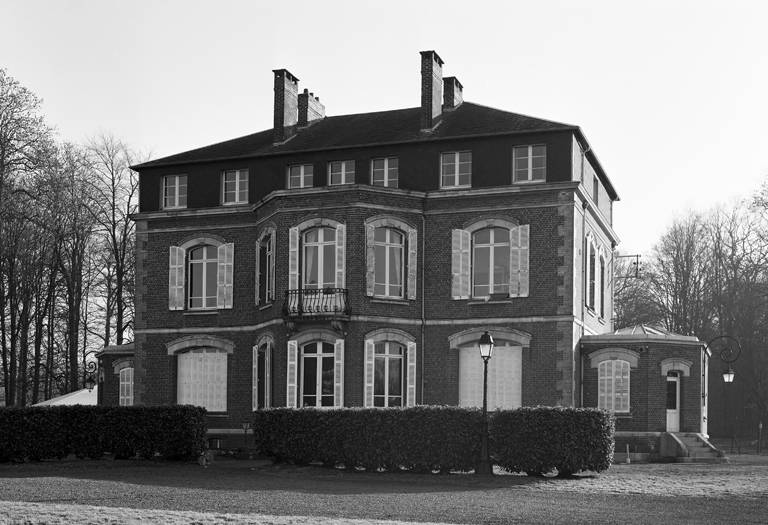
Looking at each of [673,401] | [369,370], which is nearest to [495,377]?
[369,370]

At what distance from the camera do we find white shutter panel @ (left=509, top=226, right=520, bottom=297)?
2919 cm

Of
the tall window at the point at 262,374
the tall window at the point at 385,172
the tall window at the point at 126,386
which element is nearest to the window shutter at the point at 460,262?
the tall window at the point at 385,172

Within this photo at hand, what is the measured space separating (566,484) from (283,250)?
12.0 m

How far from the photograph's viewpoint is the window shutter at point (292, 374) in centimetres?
2898

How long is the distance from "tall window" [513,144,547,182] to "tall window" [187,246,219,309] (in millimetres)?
9584

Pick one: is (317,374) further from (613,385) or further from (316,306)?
(613,385)

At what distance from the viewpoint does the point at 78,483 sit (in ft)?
63.3

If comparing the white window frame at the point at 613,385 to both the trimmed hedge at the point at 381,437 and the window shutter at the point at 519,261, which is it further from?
the trimmed hedge at the point at 381,437

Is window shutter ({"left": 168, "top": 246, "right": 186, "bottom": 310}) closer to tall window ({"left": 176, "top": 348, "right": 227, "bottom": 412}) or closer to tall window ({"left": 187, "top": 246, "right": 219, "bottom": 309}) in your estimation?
tall window ({"left": 187, "top": 246, "right": 219, "bottom": 309})

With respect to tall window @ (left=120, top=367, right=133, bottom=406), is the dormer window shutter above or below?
above

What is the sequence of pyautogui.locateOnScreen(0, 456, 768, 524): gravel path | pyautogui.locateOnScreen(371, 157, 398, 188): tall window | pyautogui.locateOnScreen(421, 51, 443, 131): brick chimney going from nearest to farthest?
pyautogui.locateOnScreen(0, 456, 768, 524): gravel path < pyautogui.locateOnScreen(371, 157, 398, 188): tall window < pyautogui.locateOnScreen(421, 51, 443, 131): brick chimney

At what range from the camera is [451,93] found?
32.8 meters

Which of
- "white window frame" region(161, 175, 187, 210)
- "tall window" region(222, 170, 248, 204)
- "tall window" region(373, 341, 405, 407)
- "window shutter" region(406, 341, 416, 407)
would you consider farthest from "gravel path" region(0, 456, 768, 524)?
"white window frame" region(161, 175, 187, 210)

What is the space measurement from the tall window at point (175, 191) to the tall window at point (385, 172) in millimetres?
6371
